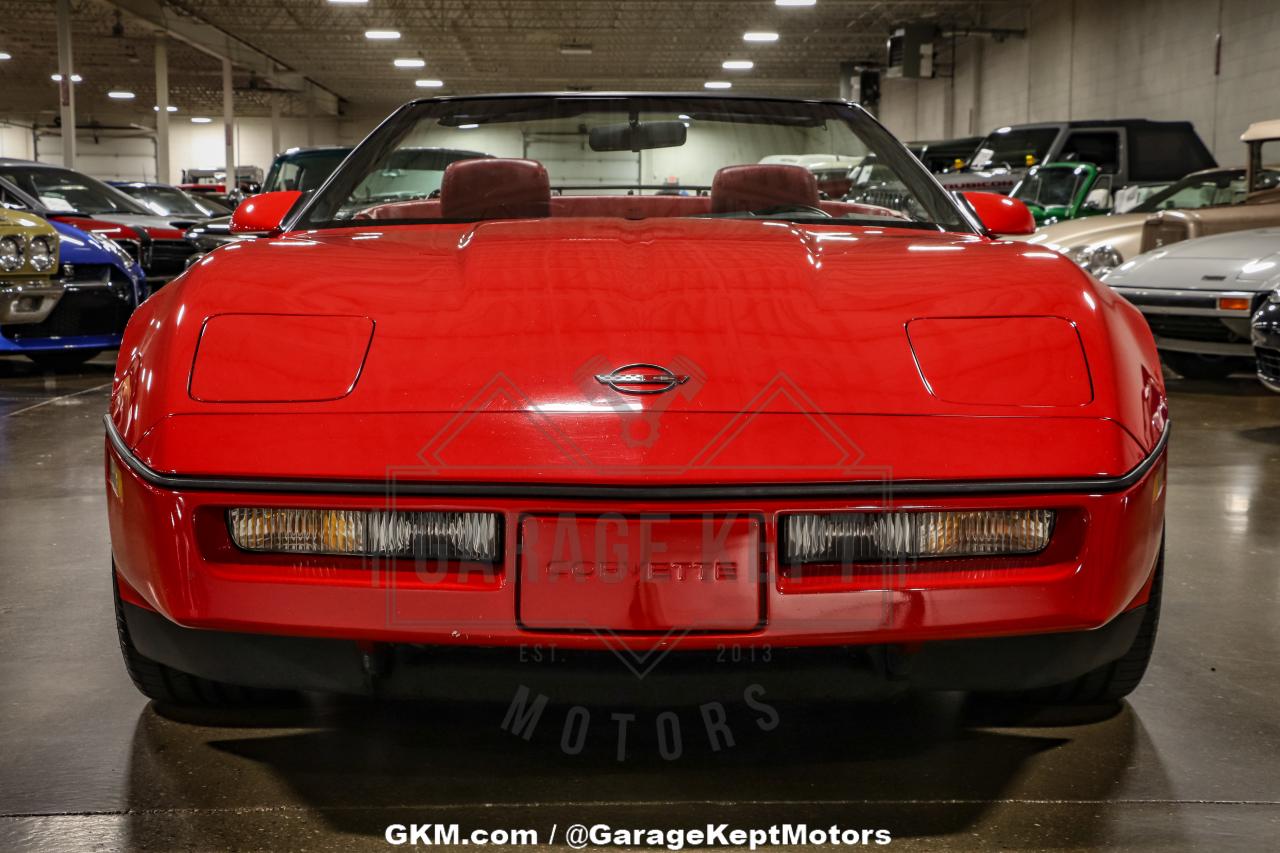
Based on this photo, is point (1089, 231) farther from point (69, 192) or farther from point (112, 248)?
point (69, 192)

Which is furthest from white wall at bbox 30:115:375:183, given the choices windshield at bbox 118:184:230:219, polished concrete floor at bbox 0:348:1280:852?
polished concrete floor at bbox 0:348:1280:852

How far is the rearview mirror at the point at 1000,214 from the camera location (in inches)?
106

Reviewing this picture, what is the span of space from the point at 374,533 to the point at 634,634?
35 cm

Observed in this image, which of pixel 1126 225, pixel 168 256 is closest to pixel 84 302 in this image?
pixel 168 256

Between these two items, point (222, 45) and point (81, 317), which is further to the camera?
point (222, 45)

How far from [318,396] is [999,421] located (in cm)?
87

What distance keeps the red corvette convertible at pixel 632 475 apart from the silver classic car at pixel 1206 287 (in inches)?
199

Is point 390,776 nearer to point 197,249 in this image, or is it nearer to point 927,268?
point 927,268

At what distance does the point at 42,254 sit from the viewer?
6.92m

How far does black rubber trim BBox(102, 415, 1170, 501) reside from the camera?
1.51 meters

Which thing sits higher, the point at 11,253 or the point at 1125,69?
the point at 1125,69

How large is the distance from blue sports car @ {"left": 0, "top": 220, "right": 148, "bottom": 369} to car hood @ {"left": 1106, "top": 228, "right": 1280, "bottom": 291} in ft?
19.2

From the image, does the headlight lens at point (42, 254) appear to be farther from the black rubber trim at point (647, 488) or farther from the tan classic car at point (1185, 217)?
the black rubber trim at point (647, 488)

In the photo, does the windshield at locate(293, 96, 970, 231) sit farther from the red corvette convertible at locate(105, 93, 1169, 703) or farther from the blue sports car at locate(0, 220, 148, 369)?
the blue sports car at locate(0, 220, 148, 369)
